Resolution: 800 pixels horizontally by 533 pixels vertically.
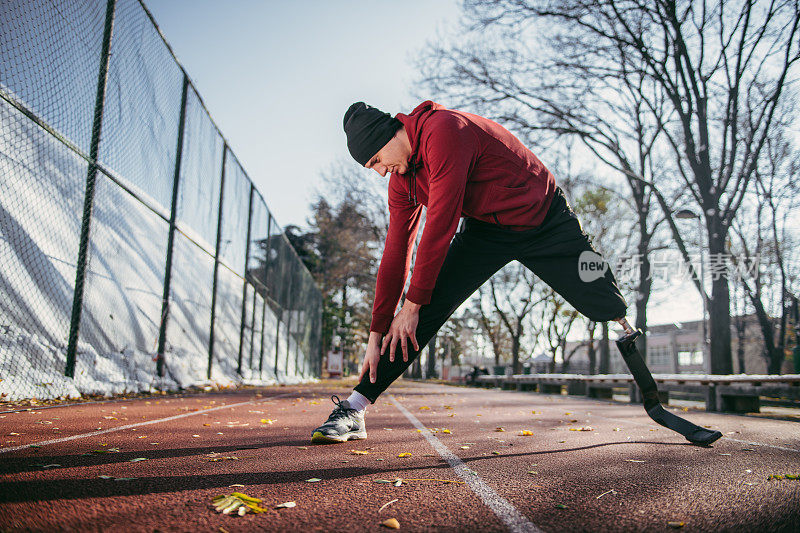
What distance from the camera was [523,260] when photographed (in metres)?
3.08

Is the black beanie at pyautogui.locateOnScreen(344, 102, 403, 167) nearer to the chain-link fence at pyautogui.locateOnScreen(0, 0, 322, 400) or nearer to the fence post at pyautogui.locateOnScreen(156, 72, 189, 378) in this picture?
the chain-link fence at pyautogui.locateOnScreen(0, 0, 322, 400)

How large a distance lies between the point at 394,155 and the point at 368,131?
0.61 ft

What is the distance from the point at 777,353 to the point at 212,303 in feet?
80.4

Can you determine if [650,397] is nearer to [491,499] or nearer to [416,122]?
[491,499]

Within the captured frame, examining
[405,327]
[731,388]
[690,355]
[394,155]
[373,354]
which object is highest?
[394,155]

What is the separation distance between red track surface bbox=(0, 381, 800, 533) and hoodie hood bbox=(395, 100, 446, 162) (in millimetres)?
1601

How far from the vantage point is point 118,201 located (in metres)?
6.95

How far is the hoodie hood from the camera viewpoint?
8.77 feet

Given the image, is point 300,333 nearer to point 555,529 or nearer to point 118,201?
point 118,201

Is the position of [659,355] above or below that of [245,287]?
below

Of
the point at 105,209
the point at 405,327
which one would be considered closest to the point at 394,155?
the point at 405,327

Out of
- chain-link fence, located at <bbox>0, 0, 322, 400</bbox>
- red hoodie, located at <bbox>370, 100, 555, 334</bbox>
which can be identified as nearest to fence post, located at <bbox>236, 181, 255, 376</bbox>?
chain-link fence, located at <bbox>0, 0, 322, 400</bbox>

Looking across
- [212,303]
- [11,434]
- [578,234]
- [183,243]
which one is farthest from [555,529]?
[212,303]

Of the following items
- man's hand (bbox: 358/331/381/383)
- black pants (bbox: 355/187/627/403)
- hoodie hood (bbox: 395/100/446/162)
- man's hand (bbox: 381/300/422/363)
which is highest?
hoodie hood (bbox: 395/100/446/162)
